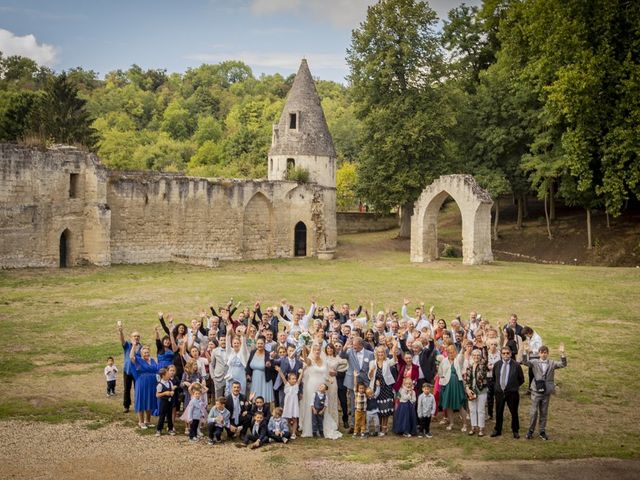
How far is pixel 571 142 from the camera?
34.0 meters

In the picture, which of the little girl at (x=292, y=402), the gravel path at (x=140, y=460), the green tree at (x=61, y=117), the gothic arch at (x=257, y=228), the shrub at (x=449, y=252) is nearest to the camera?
the gravel path at (x=140, y=460)

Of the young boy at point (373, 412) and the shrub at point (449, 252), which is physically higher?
the shrub at point (449, 252)

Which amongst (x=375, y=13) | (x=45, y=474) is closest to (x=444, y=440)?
(x=45, y=474)

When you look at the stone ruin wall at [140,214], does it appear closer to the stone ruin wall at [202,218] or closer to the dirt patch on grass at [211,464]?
the stone ruin wall at [202,218]

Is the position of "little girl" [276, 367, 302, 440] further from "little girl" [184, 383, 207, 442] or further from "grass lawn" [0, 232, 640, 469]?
"little girl" [184, 383, 207, 442]

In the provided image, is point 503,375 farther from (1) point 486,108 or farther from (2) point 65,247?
(1) point 486,108

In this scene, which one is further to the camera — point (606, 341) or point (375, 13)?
point (375, 13)

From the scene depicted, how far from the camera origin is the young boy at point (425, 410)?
38.6 ft

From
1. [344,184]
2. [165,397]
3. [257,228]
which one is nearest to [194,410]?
[165,397]

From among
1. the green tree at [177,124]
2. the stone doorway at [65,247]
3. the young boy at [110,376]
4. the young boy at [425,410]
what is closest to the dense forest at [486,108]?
the stone doorway at [65,247]

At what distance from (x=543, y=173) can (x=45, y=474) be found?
103 feet

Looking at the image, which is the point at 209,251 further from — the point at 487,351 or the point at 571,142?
the point at 487,351

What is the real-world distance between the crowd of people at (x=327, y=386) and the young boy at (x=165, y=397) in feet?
0.05

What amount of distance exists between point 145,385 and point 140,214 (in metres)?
22.7
